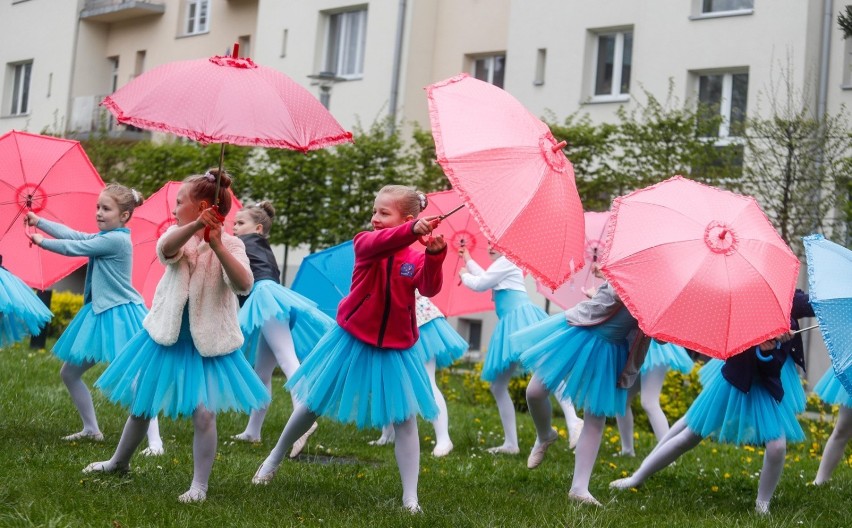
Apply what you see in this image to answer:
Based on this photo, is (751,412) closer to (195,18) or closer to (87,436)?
(87,436)

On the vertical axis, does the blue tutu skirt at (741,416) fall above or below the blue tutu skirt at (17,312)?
below

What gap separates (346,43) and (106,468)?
69.1 ft

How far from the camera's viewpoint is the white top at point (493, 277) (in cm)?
930

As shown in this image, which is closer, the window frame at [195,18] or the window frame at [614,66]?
the window frame at [614,66]

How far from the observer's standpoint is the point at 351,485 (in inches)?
281

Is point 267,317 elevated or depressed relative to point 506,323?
depressed

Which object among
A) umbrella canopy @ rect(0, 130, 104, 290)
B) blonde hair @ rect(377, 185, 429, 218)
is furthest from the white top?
umbrella canopy @ rect(0, 130, 104, 290)

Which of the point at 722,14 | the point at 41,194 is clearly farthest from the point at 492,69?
the point at 41,194

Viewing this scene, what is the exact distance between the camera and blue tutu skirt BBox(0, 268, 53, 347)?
324 inches

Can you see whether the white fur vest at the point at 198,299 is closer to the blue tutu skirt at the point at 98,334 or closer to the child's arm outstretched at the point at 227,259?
the child's arm outstretched at the point at 227,259

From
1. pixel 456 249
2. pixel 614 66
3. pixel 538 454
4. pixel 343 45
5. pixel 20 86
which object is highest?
pixel 20 86

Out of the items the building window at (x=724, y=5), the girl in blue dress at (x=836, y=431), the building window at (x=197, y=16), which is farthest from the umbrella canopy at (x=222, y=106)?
the building window at (x=197, y=16)

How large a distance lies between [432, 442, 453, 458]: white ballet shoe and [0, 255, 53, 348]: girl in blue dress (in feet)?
10.4

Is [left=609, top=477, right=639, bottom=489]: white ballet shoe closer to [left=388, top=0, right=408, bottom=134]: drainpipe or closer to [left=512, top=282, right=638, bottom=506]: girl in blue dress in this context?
[left=512, top=282, right=638, bottom=506]: girl in blue dress
